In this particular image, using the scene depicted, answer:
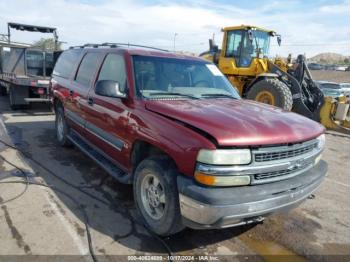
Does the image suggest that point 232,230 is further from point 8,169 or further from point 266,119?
point 8,169

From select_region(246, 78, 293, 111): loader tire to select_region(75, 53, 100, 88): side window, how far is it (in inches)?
244

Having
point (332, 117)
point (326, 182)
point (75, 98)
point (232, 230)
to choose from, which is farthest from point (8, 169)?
point (332, 117)

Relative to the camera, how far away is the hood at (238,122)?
2846 mm

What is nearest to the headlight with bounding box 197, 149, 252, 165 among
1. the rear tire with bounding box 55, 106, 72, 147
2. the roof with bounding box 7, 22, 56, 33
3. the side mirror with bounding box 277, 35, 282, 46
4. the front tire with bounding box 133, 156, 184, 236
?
the front tire with bounding box 133, 156, 184, 236

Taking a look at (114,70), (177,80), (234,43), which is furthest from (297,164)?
(234,43)

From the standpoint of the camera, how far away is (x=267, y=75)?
1029 cm

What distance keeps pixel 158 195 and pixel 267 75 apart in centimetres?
797

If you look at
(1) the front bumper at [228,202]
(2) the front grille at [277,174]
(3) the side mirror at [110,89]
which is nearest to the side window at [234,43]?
(3) the side mirror at [110,89]

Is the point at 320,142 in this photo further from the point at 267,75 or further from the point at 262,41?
the point at 262,41

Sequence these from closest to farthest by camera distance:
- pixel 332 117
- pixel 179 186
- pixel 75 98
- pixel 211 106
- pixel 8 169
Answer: pixel 179 186
pixel 211 106
pixel 8 169
pixel 75 98
pixel 332 117

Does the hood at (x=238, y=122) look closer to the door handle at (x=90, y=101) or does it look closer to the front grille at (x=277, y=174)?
the front grille at (x=277, y=174)

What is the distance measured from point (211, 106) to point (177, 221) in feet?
4.32

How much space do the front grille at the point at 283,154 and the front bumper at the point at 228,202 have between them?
0.25 metres

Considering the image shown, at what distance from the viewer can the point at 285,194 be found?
309cm
